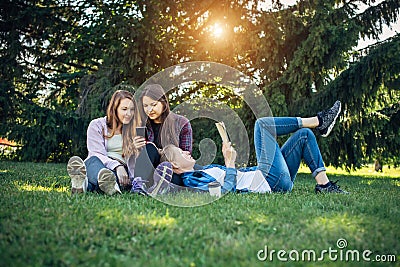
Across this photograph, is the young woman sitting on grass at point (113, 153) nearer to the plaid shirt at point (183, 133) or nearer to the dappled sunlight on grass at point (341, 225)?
the plaid shirt at point (183, 133)

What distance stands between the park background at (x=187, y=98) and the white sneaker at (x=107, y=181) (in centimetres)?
20

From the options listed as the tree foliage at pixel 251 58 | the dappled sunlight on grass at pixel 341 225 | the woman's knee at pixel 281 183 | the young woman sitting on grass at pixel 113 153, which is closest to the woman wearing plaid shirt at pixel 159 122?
the young woman sitting on grass at pixel 113 153

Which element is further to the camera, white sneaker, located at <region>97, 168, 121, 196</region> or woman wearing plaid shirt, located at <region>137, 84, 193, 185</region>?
woman wearing plaid shirt, located at <region>137, 84, 193, 185</region>

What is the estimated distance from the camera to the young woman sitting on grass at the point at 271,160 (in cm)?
358

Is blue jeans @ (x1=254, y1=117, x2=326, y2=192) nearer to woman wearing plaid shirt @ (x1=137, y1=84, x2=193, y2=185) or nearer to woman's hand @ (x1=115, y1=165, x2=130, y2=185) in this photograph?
woman wearing plaid shirt @ (x1=137, y1=84, x2=193, y2=185)

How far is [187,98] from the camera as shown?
30.1ft

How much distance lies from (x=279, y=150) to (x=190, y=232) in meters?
1.87

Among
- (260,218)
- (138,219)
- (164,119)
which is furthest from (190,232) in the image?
(164,119)

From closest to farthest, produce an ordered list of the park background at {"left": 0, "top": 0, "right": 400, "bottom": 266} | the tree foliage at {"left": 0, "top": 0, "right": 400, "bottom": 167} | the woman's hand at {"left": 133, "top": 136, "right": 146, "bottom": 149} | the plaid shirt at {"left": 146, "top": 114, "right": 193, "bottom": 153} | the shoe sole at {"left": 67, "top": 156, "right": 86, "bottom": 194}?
the park background at {"left": 0, "top": 0, "right": 400, "bottom": 266} < the shoe sole at {"left": 67, "top": 156, "right": 86, "bottom": 194} < the woman's hand at {"left": 133, "top": 136, "right": 146, "bottom": 149} < the plaid shirt at {"left": 146, "top": 114, "right": 193, "bottom": 153} < the tree foliage at {"left": 0, "top": 0, "right": 400, "bottom": 167}

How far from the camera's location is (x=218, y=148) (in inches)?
333

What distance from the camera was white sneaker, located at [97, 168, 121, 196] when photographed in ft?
10.7

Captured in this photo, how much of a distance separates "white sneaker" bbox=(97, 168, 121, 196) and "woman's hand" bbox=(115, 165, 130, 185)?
21cm

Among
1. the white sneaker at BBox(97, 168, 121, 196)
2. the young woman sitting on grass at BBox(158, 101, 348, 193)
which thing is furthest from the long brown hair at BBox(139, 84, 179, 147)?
the white sneaker at BBox(97, 168, 121, 196)

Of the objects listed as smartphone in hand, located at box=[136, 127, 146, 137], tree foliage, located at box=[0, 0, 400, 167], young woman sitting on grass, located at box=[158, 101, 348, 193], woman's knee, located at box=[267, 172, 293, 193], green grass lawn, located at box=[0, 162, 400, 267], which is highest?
tree foliage, located at box=[0, 0, 400, 167]
